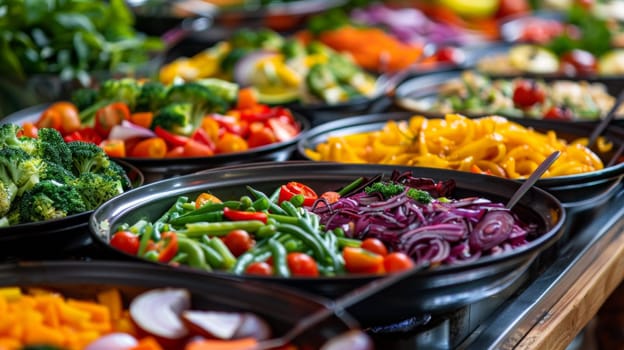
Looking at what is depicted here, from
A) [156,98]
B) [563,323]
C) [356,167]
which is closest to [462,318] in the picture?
[563,323]

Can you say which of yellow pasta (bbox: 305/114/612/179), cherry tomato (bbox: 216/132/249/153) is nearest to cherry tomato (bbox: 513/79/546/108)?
yellow pasta (bbox: 305/114/612/179)

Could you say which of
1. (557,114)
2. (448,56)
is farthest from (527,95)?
(448,56)

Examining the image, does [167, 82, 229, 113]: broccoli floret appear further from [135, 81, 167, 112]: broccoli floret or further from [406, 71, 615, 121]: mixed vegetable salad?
[406, 71, 615, 121]: mixed vegetable salad

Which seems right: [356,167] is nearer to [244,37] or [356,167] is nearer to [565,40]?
[244,37]

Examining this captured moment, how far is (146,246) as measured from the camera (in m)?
1.91

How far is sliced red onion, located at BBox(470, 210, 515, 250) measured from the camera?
1958 millimetres

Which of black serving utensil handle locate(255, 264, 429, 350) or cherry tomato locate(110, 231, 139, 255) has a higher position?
black serving utensil handle locate(255, 264, 429, 350)

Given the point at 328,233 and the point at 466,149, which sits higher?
the point at 328,233

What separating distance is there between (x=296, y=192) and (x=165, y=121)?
34.8 inches

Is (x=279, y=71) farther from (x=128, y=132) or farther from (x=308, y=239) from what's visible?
(x=308, y=239)

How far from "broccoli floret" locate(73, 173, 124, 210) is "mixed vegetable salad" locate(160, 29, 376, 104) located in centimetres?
161

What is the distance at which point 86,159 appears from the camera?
2336 mm

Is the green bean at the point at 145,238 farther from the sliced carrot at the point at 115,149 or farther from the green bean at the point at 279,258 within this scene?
the sliced carrot at the point at 115,149

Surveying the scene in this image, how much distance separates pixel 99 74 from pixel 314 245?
2.31m
